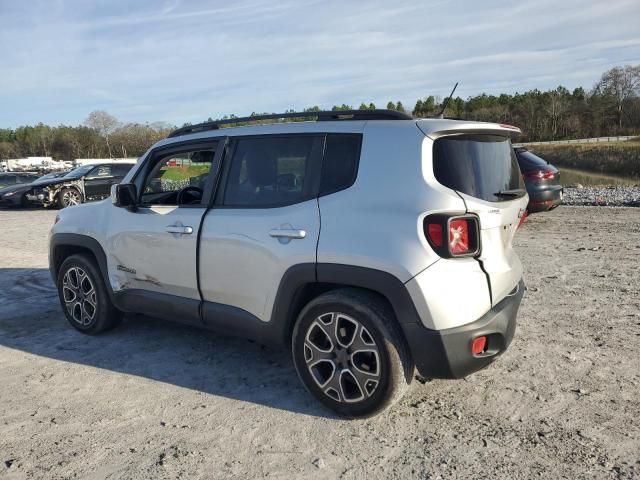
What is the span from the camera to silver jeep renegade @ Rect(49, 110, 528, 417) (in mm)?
3119

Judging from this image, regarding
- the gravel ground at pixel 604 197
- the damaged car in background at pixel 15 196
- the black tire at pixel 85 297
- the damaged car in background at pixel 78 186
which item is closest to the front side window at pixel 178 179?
the black tire at pixel 85 297

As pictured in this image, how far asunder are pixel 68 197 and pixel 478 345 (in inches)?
696

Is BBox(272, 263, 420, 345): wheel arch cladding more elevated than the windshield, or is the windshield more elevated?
the windshield

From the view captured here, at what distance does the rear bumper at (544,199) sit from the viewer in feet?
34.8

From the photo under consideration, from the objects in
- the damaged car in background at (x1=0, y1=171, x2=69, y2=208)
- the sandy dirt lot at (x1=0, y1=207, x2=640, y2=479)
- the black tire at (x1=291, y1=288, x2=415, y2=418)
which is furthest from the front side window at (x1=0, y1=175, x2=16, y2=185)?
the black tire at (x1=291, y1=288, x2=415, y2=418)

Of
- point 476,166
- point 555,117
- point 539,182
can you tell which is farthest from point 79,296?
point 555,117

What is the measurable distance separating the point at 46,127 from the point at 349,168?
4840 inches

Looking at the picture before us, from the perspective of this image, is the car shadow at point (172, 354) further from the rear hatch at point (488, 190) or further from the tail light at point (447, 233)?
the rear hatch at point (488, 190)

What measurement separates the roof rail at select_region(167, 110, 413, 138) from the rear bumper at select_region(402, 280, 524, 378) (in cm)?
136

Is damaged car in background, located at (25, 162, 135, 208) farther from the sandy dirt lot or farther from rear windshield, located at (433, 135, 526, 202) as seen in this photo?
rear windshield, located at (433, 135, 526, 202)

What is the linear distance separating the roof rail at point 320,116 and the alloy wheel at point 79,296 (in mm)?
1727

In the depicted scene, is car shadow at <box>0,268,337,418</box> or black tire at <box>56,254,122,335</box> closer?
car shadow at <box>0,268,337,418</box>

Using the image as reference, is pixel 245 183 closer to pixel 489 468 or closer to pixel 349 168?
pixel 349 168

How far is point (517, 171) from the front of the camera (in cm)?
402
